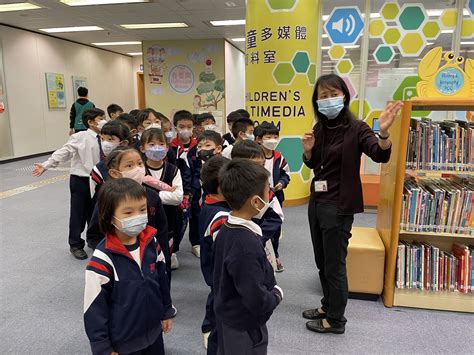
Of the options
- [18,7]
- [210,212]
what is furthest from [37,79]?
[210,212]

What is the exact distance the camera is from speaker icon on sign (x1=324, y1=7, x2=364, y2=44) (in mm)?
5398

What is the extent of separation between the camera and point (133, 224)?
1530 millimetres

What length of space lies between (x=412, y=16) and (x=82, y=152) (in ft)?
15.9

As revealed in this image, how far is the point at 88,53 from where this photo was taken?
11.4 meters

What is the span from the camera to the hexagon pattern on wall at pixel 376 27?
5.39 metres

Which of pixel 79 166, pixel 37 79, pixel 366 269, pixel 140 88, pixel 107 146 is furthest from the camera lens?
pixel 140 88

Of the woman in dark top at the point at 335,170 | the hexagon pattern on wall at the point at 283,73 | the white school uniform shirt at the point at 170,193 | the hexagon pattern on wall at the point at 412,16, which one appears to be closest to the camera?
the woman in dark top at the point at 335,170

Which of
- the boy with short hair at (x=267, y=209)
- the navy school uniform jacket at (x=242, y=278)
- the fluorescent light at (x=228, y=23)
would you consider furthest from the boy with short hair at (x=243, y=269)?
the fluorescent light at (x=228, y=23)

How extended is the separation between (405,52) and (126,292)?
17.6ft

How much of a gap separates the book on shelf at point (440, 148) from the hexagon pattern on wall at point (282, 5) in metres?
2.70

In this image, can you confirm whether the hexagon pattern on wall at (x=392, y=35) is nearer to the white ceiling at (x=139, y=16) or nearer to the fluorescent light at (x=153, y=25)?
the white ceiling at (x=139, y=16)

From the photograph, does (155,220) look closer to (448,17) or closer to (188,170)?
(188,170)

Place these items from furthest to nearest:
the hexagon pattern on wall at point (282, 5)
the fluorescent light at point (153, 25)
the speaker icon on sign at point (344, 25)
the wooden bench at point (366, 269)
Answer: the fluorescent light at point (153, 25), the speaker icon on sign at point (344, 25), the hexagon pattern on wall at point (282, 5), the wooden bench at point (366, 269)

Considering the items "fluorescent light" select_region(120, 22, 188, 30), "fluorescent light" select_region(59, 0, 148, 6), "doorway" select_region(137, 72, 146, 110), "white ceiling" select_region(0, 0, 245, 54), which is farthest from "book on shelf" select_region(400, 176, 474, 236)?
"doorway" select_region(137, 72, 146, 110)
